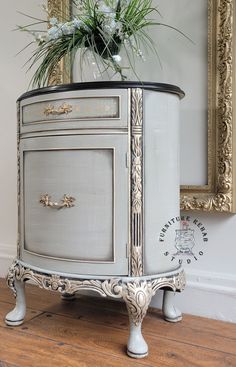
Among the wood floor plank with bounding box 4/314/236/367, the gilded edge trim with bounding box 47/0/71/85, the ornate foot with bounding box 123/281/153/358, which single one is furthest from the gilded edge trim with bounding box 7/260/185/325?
the gilded edge trim with bounding box 47/0/71/85

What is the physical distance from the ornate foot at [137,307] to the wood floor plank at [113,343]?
33 millimetres

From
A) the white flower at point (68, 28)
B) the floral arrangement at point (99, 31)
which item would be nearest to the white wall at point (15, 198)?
the floral arrangement at point (99, 31)

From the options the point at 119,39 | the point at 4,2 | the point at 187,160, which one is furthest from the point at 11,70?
the point at 187,160

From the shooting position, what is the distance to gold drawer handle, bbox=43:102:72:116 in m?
1.31

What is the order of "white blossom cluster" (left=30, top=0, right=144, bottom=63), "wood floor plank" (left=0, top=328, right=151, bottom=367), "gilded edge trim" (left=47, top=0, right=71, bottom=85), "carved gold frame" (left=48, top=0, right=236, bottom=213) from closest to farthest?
"wood floor plank" (left=0, top=328, right=151, bottom=367), "white blossom cluster" (left=30, top=0, right=144, bottom=63), "carved gold frame" (left=48, top=0, right=236, bottom=213), "gilded edge trim" (left=47, top=0, right=71, bottom=85)

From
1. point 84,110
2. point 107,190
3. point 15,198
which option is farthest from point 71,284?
point 15,198

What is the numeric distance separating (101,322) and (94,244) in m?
0.44

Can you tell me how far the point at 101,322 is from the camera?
1.55 m

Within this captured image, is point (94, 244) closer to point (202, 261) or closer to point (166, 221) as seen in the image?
point (166, 221)

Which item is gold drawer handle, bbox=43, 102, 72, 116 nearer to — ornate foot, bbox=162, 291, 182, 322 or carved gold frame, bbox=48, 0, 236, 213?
carved gold frame, bbox=48, 0, 236, 213

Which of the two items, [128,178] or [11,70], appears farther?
[11,70]

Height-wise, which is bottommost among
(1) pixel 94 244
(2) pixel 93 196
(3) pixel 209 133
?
(1) pixel 94 244

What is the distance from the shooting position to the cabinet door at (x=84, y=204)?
1275mm

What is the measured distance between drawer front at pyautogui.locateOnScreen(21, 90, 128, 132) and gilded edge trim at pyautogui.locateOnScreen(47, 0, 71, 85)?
0.56 m
